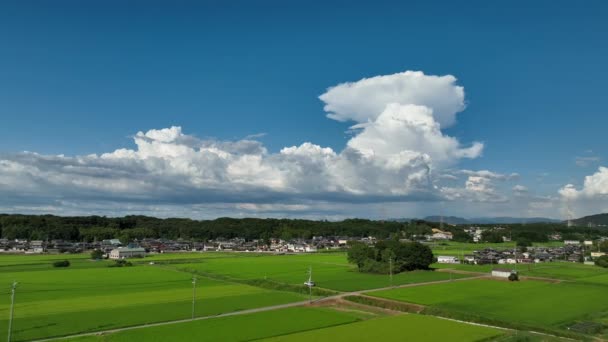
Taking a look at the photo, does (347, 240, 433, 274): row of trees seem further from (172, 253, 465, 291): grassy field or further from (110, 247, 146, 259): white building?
(110, 247, 146, 259): white building

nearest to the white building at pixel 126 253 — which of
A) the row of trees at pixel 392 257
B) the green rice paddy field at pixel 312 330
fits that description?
the row of trees at pixel 392 257

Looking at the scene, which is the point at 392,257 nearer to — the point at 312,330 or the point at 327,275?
the point at 327,275

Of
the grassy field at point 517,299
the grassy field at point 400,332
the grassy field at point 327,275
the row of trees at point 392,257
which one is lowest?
the grassy field at point 327,275

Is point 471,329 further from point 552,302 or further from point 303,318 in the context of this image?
point 552,302

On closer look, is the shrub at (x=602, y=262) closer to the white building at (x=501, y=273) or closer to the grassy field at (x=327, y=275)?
the white building at (x=501, y=273)

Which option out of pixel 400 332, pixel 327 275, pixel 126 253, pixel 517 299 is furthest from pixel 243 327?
pixel 126 253
